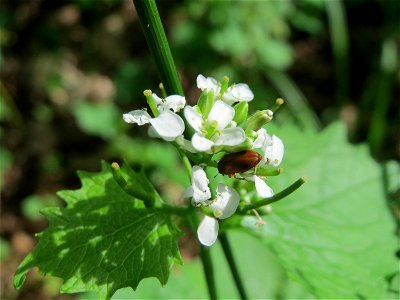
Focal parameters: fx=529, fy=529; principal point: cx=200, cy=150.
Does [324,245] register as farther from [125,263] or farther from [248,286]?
[248,286]

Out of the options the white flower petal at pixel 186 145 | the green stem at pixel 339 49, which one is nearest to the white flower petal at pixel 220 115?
the white flower petal at pixel 186 145

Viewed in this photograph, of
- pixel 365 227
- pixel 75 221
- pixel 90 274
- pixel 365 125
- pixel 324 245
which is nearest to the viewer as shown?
pixel 90 274

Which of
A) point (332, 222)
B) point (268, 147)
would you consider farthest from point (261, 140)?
point (332, 222)

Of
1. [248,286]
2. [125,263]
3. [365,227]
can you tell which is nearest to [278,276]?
[248,286]

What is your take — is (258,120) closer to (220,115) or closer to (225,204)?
(220,115)

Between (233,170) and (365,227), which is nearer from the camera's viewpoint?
(233,170)

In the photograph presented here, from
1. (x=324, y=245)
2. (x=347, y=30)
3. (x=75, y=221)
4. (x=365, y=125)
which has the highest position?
(x=75, y=221)
